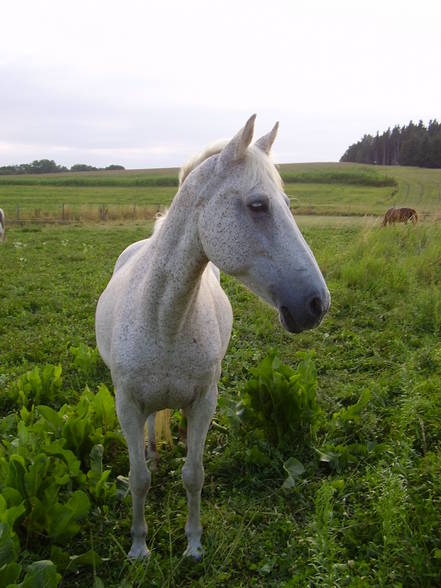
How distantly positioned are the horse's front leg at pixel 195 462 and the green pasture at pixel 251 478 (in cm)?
10

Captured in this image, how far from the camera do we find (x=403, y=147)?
84625mm

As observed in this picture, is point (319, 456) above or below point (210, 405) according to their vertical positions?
below

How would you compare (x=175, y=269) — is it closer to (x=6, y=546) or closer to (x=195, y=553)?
(x=6, y=546)

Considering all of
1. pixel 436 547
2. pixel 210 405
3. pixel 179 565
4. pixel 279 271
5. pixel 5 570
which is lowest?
pixel 179 565

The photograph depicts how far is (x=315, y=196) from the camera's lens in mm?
39750

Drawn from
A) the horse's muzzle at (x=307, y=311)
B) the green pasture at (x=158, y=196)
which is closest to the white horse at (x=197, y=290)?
the horse's muzzle at (x=307, y=311)

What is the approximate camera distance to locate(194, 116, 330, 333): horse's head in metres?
1.81

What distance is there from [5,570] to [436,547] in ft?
7.38

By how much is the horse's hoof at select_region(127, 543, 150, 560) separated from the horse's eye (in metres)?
2.28

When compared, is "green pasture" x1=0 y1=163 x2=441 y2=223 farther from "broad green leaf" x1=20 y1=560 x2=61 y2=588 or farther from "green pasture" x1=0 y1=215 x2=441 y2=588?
"broad green leaf" x1=20 y1=560 x2=61 y2=588

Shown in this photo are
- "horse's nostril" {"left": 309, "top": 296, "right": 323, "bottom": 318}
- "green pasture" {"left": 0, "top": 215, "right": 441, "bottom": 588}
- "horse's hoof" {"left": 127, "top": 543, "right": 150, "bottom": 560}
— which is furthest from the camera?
"horse's hoof" {"left": 127, "top": 543, "right": 150, "bottom": 560}

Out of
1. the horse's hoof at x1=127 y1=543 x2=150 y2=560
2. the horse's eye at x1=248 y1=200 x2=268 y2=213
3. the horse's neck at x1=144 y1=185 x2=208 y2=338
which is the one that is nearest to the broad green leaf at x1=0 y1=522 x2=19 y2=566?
the horse's hoof at x1=127 y1=543 x2=150 y2=560

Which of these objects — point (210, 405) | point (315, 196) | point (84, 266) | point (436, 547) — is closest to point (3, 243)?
point (84, 266)

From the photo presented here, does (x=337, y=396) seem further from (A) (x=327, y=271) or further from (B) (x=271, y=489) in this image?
(A) (x=327, y=271)
